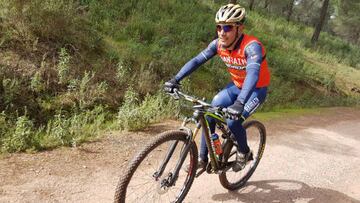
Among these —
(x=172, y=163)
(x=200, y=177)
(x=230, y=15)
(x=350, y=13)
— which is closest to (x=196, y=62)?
(x=230, y=15)

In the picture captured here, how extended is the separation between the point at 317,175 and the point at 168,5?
42.3 feet

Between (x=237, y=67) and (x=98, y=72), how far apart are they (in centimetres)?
553

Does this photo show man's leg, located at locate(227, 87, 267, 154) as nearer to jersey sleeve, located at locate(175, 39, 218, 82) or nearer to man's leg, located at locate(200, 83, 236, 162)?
man's leg, located at locate(200, 83, 236, 162)

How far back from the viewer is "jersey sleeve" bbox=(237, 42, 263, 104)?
4.41 m

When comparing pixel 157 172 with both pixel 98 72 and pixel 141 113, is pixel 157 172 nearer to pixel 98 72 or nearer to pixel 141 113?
pixel 141 113

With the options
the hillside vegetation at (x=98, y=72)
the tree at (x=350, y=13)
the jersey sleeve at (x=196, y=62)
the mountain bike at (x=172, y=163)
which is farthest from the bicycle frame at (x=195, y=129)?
the tree at (x=350, y=13)

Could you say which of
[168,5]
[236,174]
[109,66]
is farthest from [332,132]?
[168,5]

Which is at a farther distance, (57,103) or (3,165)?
(57,103)

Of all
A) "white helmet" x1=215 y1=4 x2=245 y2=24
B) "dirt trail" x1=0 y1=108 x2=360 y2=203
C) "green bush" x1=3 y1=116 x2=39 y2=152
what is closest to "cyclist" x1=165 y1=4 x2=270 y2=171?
"white helmet" x1=215 y1=4 x2=245 y2=24

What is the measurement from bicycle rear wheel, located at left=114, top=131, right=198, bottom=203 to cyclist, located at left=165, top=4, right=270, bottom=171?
0.42m

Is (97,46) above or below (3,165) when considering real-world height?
above

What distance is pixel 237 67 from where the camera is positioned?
511 cm

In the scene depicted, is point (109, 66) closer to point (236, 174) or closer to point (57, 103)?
point (57, 103)

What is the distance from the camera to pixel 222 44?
4.92 meters
